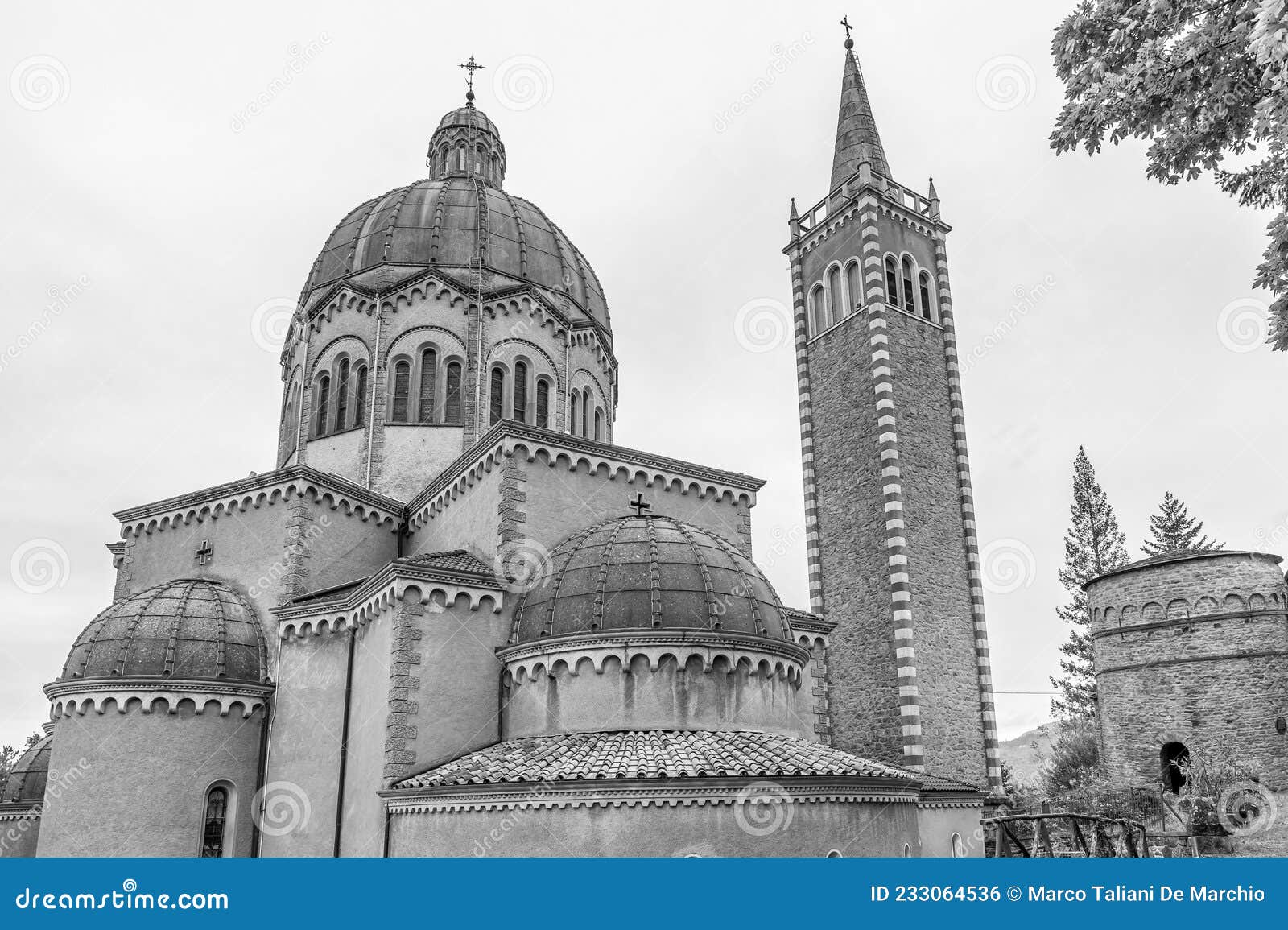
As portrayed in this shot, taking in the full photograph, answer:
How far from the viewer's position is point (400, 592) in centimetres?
1511

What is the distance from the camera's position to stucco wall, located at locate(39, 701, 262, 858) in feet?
52.1

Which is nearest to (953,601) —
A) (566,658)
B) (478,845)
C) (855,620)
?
(855,620)

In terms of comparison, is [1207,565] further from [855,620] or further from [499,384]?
[499,384]

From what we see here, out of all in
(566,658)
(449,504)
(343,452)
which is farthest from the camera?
(343,452)

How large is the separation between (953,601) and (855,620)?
2851mm

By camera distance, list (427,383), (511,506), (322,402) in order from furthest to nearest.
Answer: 1. (322,402)
2. (427,383)
3. (511,506)

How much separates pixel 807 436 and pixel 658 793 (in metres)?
20.4

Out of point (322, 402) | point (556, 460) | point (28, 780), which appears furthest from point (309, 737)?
point (322, 402)

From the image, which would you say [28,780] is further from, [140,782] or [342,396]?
[342,396]

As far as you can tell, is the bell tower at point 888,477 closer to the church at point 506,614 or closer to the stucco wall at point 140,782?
the church at point 506,614

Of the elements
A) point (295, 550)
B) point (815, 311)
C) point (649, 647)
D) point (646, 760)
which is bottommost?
point (646, 760)

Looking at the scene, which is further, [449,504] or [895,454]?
[895,454]

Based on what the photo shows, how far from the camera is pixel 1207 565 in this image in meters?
26.5

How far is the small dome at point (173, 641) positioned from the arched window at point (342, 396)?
639cm
